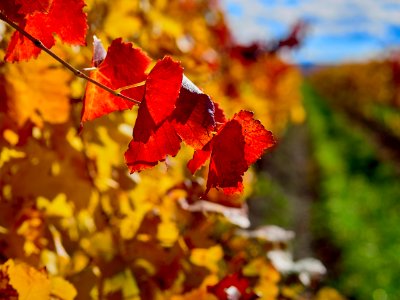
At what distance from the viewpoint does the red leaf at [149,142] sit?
60 cm

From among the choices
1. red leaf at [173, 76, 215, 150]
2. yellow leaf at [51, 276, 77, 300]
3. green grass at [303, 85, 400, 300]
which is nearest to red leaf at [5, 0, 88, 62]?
red leaf at [173, 76, 215, 150]

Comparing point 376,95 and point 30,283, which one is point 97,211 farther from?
point 376,95

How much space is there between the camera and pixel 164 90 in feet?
1.98

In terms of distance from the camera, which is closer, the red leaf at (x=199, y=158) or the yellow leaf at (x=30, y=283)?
the red leaf at (x=199, y=158)

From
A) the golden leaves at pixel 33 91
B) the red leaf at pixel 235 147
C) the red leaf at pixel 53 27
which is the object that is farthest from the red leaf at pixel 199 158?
the golden leaves at pixel 33 91

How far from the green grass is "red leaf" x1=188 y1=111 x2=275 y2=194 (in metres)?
4.50

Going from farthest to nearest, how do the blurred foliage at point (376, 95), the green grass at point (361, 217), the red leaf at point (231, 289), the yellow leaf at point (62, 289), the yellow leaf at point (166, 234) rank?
the blurred foliage at point (376, 95) < the green grass at point (361, 217) < the yellow leaf at point (166, 234) < the red leaf at point (231, 289) < the yellow leaf at point (62, 289)

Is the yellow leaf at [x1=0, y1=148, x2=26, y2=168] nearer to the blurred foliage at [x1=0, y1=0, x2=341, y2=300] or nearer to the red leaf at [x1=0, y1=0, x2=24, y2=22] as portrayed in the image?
the blurred foliage at [x1=0, y1=0, x2=341, y2=300]

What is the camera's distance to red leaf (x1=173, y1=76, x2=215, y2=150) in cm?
60

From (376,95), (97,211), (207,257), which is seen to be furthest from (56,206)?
(376,95)

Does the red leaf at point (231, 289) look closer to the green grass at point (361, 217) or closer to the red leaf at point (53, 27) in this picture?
the red leaf at point (53, 27)

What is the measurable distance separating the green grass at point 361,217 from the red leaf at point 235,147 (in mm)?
4503

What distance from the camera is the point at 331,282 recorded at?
5.16 meters

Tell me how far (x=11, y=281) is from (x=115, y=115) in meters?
0.58
